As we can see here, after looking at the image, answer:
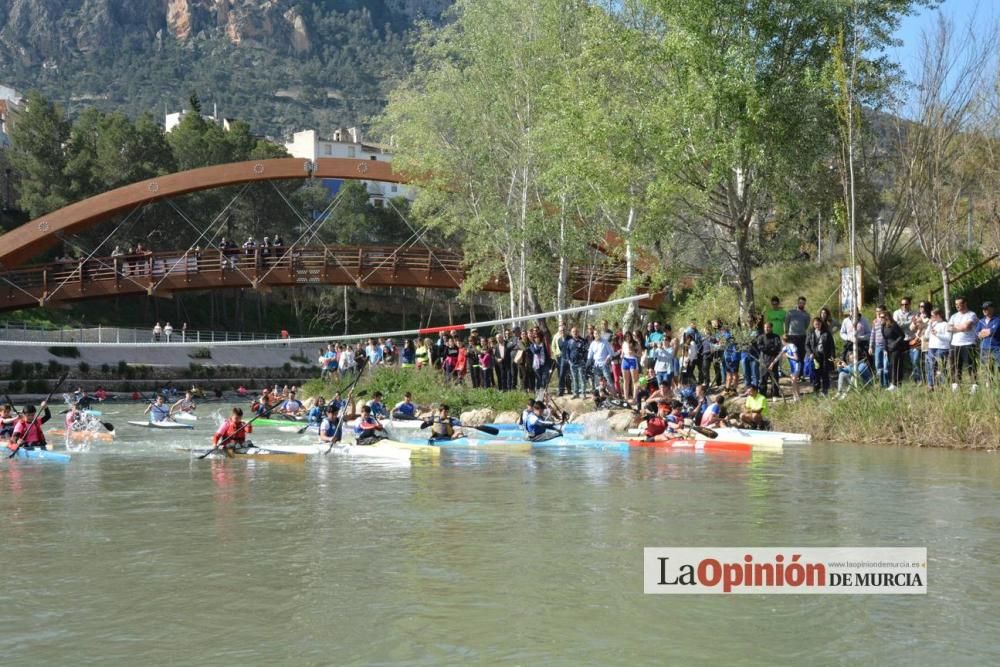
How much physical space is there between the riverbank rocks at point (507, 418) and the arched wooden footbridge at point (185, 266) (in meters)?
17.3

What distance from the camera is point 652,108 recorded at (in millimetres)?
25234

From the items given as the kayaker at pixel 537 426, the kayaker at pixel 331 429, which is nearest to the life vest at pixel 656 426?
the kayaker at pixel 537 426

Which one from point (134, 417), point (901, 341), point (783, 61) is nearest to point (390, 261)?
point (134, 417)

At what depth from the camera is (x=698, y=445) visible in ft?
67.3

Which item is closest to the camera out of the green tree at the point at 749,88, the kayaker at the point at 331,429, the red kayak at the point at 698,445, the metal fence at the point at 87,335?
the red kayak at the point at 698,445

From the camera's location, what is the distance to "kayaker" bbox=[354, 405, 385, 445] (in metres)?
20.9

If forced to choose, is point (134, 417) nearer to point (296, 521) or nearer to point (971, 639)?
point (296, 521)

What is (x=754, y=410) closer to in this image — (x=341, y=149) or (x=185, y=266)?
(x=185, y=266)

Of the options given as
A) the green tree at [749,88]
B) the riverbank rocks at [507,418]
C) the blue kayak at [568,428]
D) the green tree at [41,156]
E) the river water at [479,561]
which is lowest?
the river water at [479,561]

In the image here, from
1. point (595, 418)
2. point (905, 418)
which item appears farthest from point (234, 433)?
point (905, 418)

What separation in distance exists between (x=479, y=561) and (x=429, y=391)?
18.4 m

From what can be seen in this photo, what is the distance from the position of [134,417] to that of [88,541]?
22039 mm

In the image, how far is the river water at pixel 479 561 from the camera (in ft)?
27.7

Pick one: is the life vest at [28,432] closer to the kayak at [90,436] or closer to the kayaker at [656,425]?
the kayak at [90,436]
